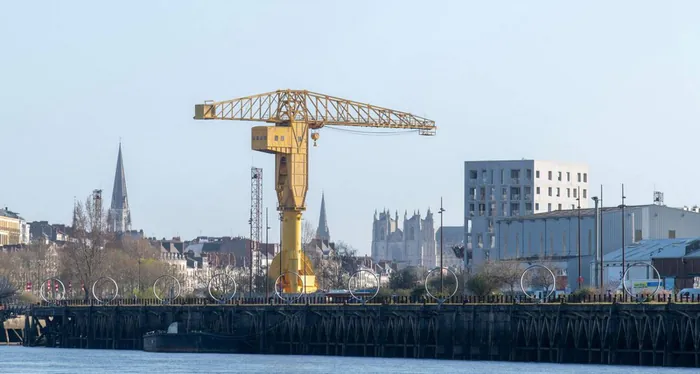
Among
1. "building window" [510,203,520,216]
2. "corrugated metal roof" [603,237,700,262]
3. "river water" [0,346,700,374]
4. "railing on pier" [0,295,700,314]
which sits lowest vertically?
"river water" [0,346,700,374]

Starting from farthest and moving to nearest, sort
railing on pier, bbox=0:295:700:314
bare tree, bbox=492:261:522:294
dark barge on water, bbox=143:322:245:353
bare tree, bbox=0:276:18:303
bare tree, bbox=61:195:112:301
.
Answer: bare tree, bbox=61:195:112:301 → bare tree, bbox=0:276:18:303 → bare tree, bbox=492:261:522:294 → dark barge on water, bbox=143:322:245:353 → railing on pier, bbox=0:295:700:314

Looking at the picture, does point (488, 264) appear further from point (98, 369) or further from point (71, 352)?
point (98, 369)

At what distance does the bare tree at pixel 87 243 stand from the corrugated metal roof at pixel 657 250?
56785 mm

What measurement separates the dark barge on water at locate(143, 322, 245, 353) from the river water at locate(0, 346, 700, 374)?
181cm

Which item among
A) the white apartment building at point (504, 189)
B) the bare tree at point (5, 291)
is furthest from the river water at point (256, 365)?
the white apartment building at point (504, 189)

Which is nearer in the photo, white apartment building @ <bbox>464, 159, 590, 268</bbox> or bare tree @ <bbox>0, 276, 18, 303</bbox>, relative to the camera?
bare tree @ <bbox>0, 276, 18, 303</bbox>

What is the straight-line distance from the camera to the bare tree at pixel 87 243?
167 metres

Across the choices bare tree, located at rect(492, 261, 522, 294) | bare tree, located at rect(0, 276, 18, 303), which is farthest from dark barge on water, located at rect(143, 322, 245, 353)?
bare tree, located at rect(0, 276, 18, 303)

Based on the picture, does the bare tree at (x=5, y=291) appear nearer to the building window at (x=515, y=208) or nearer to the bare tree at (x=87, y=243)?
the bare tree at (x=87, y=243)

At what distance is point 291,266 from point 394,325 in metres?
21.1

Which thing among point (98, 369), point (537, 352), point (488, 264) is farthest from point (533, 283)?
point (98, 369)

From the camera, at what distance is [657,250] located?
4951 inches

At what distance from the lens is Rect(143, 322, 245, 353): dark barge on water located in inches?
4240

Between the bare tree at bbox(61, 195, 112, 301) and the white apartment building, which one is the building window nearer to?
the white apartment building
